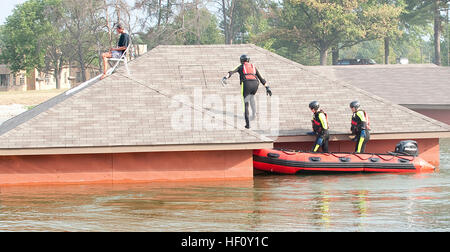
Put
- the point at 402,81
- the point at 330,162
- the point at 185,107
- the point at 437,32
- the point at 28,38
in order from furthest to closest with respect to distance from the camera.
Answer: the point at 28,38 < the point at 437,32 < the point at 402,81 < the point at 330,162 < the point at 185,107

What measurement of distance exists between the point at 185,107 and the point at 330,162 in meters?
3.94

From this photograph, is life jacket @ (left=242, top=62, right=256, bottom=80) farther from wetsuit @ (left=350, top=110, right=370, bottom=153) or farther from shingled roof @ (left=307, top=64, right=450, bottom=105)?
shingled roof @ (left=307, top=64, right=450, bottom=105)

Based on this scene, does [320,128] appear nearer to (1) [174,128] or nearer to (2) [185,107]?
(2) [185,107]

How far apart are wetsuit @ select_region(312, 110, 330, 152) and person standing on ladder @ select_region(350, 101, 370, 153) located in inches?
29.0

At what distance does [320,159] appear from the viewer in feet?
60.4

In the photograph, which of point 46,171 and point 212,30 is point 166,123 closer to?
point 46,171

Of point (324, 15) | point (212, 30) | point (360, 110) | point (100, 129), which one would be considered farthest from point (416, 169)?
point (212, 30)

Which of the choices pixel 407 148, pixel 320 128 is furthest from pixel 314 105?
pixel 407 148

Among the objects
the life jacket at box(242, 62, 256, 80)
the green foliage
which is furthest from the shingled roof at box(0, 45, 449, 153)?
the green foliage

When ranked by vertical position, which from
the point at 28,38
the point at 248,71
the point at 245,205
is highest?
the point at 28,38

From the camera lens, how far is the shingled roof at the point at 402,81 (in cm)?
3028

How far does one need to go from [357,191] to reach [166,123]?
489cm

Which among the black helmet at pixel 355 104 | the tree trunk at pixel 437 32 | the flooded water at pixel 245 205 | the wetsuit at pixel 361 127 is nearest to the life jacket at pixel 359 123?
the wetsuit at pixel 361 127

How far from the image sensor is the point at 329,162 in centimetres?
1839
